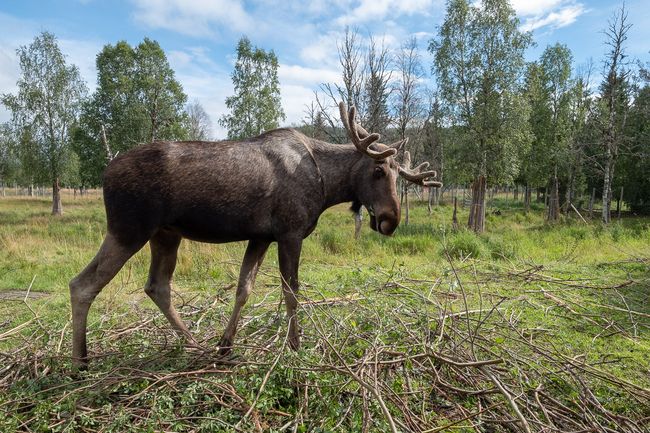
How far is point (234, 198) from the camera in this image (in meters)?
3.53

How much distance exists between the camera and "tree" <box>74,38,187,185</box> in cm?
2781

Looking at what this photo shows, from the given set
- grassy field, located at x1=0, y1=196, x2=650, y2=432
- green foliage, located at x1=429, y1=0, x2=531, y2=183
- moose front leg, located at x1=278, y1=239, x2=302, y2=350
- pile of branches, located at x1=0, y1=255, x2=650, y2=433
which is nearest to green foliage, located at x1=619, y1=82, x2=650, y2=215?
green foliage, located at x1=429, y1=0, x2=531, y2=183

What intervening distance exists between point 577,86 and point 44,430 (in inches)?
1539

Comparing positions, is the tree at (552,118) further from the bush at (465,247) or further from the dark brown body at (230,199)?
the dark brown body at (230,199)

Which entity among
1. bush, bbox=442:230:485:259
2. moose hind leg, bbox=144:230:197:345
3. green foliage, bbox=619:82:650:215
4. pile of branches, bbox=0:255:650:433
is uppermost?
green foliage, bbox=619:82:650:215

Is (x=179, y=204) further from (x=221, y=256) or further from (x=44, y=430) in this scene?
(x=221, y=256)

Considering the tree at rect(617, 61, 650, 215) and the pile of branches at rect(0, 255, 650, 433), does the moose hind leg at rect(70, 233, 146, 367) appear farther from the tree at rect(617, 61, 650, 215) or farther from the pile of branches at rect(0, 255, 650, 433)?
the tree at rect(617, 61, 650, 215)

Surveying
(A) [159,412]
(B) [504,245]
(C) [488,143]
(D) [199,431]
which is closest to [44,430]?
(A) [159,412]

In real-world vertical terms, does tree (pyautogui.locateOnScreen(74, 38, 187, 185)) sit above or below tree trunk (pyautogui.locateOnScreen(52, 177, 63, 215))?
above

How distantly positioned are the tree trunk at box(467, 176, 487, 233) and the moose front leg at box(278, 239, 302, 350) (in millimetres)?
21975

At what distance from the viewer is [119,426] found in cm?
278

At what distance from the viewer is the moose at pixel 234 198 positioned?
3.42 m

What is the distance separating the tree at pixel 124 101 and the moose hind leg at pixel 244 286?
25.9 metres

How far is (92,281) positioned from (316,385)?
2108 millimetres
